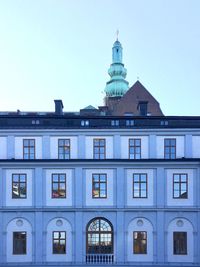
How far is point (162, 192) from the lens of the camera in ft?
122

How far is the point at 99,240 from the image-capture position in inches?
1460

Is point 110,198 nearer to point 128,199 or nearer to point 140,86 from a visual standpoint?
point 128,199

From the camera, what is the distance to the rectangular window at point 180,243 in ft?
120

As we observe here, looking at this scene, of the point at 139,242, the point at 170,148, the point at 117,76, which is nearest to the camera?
the point at 139,242

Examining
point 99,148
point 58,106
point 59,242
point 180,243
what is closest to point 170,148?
point 99,148

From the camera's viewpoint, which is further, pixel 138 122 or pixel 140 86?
pixel 140 86

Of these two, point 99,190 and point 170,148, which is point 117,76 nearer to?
point 170,148

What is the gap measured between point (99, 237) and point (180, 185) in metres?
8.48

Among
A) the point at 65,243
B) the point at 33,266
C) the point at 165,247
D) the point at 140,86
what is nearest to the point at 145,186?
the point at 165,247

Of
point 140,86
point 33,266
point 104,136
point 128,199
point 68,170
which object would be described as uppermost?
point 140,86

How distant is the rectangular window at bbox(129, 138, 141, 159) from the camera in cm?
3803

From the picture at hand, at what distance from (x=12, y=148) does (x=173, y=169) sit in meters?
14.4

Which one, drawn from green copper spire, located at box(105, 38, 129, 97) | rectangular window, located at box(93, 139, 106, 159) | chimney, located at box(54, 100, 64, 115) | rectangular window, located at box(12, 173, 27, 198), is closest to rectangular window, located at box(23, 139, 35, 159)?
rectangular window, located at box(12, 173, 27, 198)

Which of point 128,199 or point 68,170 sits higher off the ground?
point 68,170
